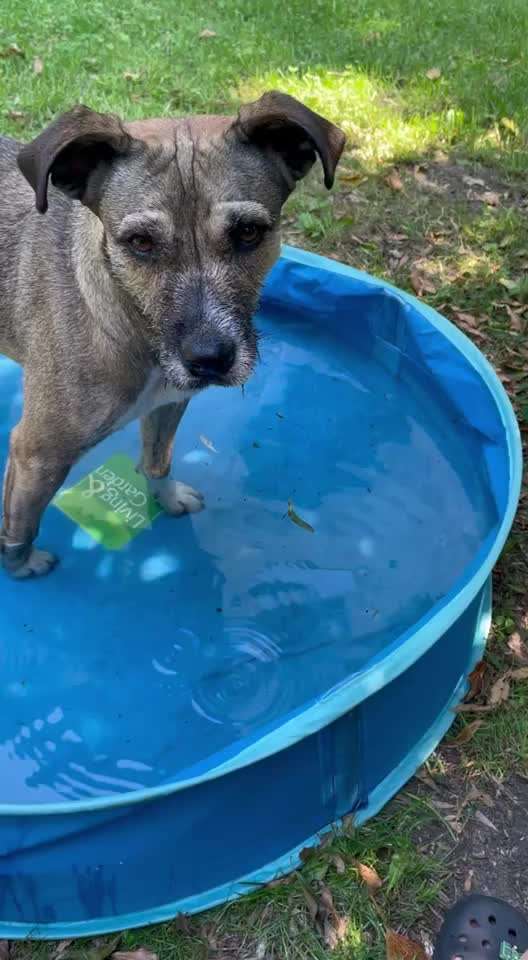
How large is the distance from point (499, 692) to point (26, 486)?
2.22m

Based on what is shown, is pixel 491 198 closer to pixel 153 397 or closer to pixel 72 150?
pixel 153 397

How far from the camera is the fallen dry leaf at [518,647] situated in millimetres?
4223

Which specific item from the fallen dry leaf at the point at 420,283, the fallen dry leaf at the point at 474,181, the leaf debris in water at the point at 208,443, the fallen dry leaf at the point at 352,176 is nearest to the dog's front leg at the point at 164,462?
the leaf debris in water at the point at 208,443

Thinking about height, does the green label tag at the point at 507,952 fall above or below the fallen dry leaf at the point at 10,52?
below

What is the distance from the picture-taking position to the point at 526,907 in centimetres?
339

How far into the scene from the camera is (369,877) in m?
3.45

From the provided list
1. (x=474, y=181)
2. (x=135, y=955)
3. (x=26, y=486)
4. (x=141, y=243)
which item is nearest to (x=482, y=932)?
(x=135, y=955)

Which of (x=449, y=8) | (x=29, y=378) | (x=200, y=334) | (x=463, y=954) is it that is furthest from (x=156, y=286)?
(x=449, y=8)

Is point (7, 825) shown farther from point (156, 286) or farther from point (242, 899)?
point (156, 286)

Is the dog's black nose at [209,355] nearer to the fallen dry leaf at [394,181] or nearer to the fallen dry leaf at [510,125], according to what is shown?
the fallen dry leaf at [394,181]

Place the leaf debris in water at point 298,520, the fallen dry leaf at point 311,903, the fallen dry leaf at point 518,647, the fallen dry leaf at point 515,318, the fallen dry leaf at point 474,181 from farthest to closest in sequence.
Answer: the fallen dry leaf at point 474,181, the fallen dry leaf at point 515,318, the leaf debris in water at point 298,520, the fallen dry leaf at point 518,647, the fallen dry leaf at point 311,903

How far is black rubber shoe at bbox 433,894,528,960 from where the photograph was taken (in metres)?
3.15

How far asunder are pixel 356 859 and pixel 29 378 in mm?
2287

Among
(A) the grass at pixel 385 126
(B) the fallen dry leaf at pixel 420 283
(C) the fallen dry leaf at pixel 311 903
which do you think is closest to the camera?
(C) the fallen dry leaf at pixel 311 903
